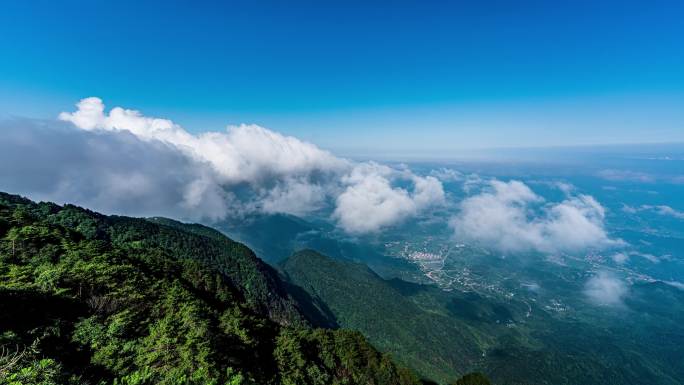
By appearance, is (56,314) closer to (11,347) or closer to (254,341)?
(11,347)

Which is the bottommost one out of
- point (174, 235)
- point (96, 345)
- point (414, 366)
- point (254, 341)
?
point (414, 366)

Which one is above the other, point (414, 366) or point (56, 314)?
point (56, 314)

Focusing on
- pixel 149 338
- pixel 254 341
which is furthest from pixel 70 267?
pixel 254 341

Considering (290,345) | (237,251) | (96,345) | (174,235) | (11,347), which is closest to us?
(11,347)

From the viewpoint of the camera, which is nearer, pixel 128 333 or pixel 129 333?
pixel 128 333

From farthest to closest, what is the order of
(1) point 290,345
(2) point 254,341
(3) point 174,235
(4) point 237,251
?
(4) point 237,251
(3) point 174,235
(1) point 290,345
(2) point 254,341

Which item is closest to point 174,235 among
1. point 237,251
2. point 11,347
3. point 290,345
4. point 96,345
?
point 237,251

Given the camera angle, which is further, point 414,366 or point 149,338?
point 414,366
